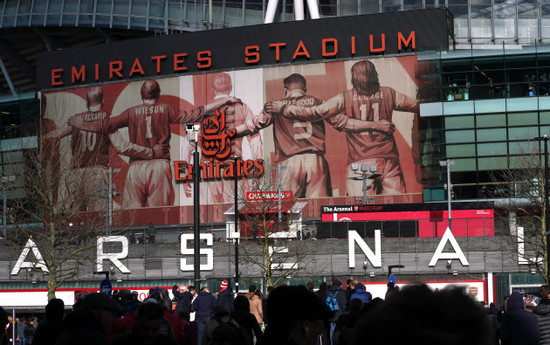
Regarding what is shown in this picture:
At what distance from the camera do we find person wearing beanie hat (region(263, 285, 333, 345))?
239 inches

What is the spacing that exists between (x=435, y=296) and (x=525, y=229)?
56.3m

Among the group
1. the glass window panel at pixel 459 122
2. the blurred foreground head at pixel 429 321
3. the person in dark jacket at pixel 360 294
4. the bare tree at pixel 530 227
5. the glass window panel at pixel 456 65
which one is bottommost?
the person in dark jacket at pixel 360 294

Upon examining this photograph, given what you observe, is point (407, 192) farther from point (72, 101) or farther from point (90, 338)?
point (90, 338)

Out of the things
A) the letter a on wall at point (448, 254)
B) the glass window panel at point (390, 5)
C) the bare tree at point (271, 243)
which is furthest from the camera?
the glass window panel at point (390, 5)

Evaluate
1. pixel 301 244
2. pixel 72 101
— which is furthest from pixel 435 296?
pixel 72 101

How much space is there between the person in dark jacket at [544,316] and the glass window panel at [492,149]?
6756cm

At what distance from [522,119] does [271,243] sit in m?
29.8

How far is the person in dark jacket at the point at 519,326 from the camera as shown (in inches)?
485

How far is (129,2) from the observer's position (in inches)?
3824

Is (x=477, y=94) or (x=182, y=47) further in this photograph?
(x=182, y=47)

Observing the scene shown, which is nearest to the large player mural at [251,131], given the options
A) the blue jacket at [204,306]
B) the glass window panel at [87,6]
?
the glass window panel at [87,6]

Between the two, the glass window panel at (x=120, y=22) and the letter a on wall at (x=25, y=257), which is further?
the glass window panel at (x=120, y=22)

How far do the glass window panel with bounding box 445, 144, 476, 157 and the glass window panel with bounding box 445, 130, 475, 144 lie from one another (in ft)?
1.42

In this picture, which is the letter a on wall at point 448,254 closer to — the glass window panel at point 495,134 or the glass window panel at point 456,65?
the glass window panel at point 495,134
